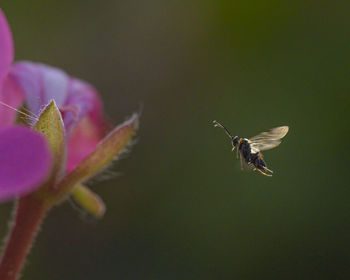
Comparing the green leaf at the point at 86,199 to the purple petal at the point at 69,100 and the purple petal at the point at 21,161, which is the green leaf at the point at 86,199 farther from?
the purple petal at the point at 21,161

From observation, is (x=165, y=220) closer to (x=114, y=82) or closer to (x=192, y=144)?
(x=192, y=144)

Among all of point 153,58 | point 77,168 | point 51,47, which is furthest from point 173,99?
point 77,168

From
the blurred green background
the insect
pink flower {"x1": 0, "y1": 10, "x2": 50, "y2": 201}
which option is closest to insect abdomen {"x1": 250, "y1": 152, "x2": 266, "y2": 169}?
the insect

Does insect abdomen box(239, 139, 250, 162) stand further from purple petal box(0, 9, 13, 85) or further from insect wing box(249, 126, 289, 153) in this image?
purple petal box(0, 9, 13, 85)

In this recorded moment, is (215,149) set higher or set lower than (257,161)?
lower

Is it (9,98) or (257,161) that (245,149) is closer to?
(257,161)

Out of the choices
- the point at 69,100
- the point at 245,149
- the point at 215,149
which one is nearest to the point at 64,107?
the point at 69,100
